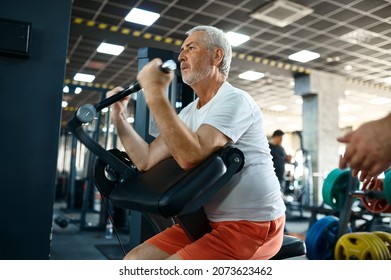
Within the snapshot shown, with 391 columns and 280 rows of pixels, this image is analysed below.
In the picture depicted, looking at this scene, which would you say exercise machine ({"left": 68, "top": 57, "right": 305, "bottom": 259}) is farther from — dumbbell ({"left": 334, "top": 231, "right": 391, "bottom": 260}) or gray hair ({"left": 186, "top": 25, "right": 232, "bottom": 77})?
dumbbell ({"left": 334, "top": 231, "right": 391, "bottom": 260})

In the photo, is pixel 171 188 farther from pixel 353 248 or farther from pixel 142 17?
pixel 142 17

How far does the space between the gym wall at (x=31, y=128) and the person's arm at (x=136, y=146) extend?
46cm

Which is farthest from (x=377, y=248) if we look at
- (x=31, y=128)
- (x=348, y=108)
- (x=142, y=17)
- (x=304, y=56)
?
(x=348, y=108)

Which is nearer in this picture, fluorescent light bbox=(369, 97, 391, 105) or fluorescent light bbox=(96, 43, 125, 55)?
fluorescent light bbox=(96, 43, 125, 55)

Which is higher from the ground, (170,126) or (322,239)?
(170,126)

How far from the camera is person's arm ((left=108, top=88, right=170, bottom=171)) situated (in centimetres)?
117

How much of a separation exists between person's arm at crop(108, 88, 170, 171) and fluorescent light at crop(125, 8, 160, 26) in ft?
14.3

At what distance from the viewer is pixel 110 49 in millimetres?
6840

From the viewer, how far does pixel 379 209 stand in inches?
99.7

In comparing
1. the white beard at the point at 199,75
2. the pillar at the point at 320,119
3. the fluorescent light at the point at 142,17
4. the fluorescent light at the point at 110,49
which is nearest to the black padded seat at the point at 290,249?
the white beard at the point at 199,75

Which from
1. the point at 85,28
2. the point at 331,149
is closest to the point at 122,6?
the point at 85,28

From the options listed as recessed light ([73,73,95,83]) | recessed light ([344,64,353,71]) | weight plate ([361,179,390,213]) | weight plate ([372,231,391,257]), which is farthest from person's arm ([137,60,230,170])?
recessed light ([73,73,95,83])

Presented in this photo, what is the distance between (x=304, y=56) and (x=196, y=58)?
6.45 m
